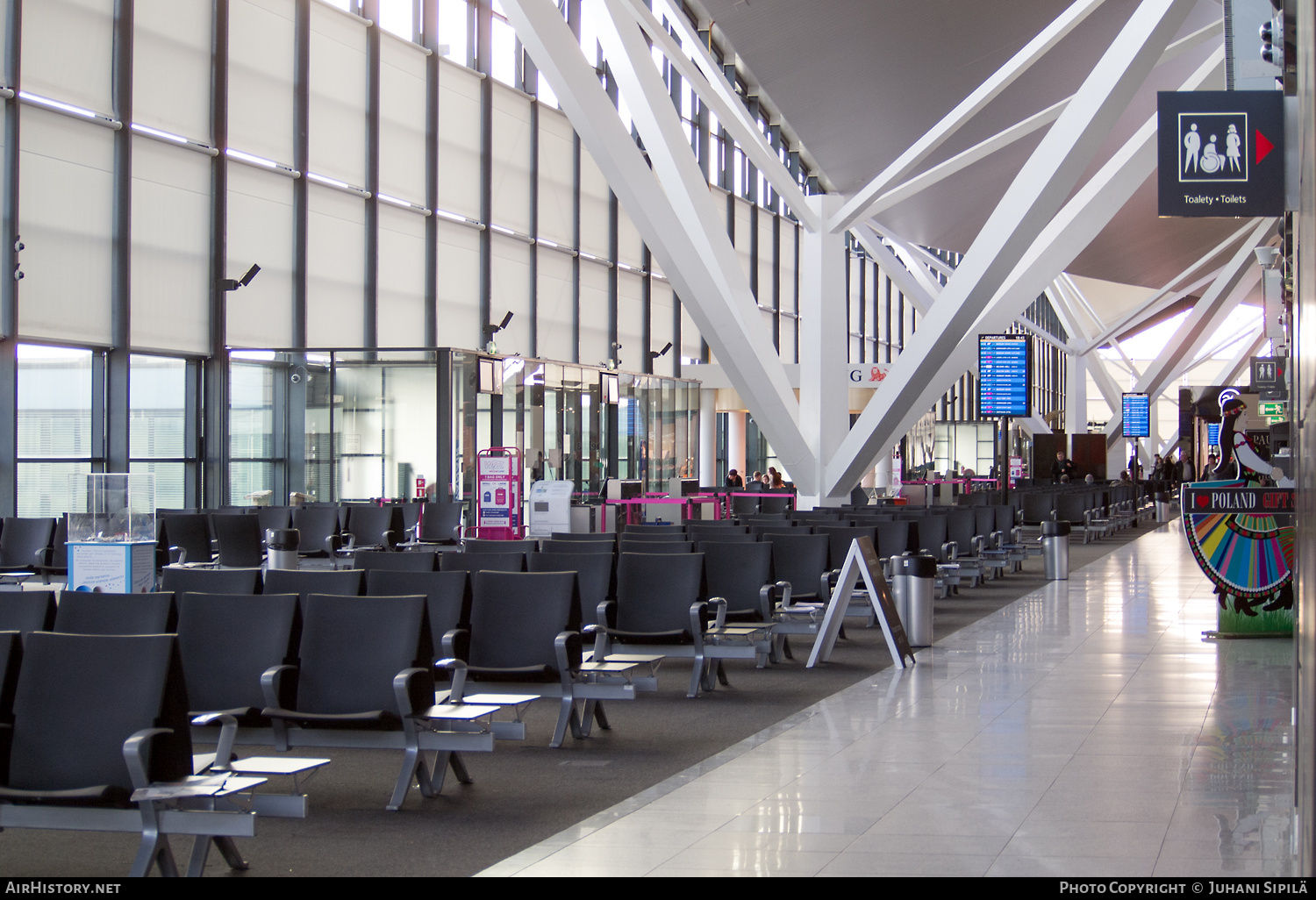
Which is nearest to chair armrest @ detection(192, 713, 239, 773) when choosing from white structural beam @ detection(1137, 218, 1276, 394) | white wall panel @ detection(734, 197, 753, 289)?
white wall panel @ detection(734, 197, 753, 289)

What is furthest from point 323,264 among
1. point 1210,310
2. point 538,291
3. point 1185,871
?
point 1210,310

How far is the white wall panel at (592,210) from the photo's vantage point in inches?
1198

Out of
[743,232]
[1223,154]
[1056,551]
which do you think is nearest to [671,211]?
[1056,551]

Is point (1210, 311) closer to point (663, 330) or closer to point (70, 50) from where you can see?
point (663, 330)

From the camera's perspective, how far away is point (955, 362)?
66.9 feet

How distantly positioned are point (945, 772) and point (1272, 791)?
1398 millimetres

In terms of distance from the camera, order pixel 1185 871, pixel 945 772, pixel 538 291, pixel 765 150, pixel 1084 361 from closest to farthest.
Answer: pixel 1185 871 < pixel 945 772 < pixel 765 150 < pixel 538 291 < pixel 1084 361

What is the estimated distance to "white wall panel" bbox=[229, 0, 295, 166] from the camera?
2116 centimetres

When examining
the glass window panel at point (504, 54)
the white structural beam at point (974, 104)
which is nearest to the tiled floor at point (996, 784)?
the white structural beam at point (974, 104)

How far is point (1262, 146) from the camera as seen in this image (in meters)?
6.60

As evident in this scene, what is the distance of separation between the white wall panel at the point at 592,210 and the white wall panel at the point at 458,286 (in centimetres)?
420

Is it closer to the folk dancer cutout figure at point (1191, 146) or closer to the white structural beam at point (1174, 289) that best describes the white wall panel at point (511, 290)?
the folk dancer cutout figure at point (1191, 146)

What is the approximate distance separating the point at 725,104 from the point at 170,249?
8.52 m

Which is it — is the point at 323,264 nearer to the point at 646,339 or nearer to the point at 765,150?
the point at 765,150
